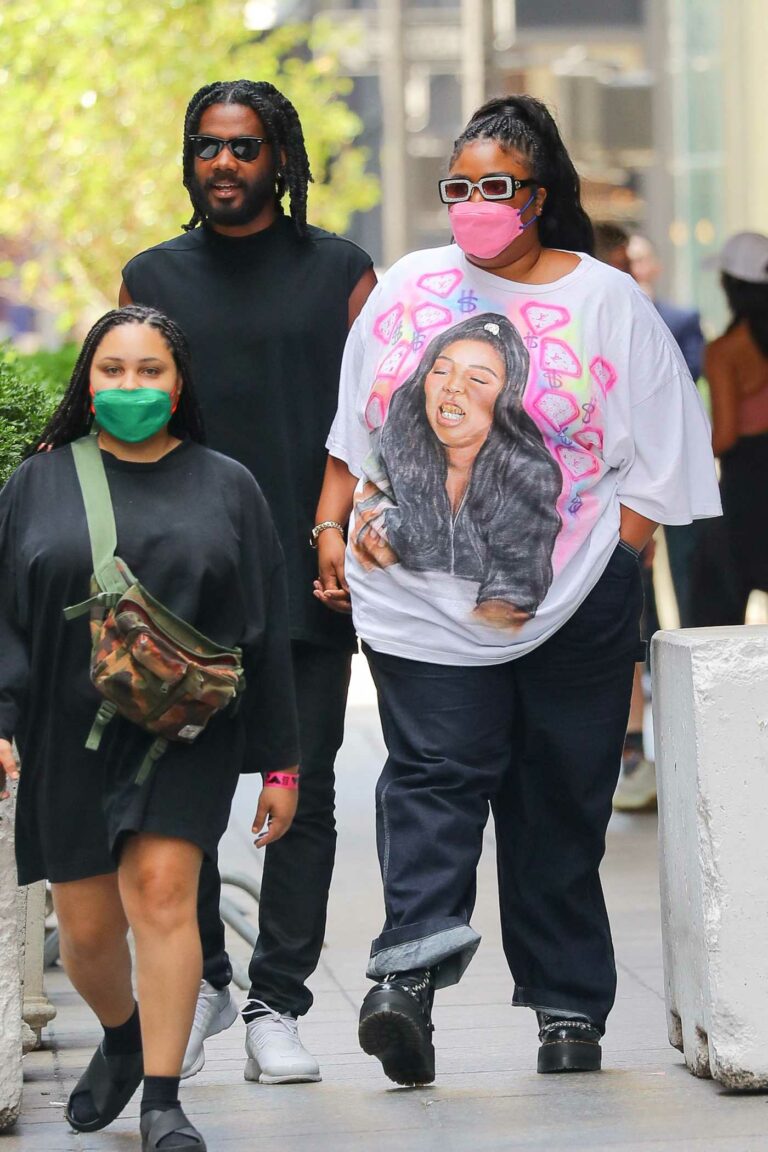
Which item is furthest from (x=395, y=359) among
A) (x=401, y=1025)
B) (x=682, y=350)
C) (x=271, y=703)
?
(x=682, y=350)

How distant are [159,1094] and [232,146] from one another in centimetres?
202

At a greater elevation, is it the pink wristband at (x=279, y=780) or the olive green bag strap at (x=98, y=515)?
the olive green bag strap at (x=98, y=515)

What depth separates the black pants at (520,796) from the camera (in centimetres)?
454

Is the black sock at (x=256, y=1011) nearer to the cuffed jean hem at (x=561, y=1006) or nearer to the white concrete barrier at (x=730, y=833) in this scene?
the cuffed jean hem at (x=561, y=1006)

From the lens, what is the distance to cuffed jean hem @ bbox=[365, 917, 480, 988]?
4.45 metres

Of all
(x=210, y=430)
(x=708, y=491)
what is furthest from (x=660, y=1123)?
(x=210, y=430)

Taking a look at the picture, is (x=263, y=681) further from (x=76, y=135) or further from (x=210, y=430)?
(x=76, y=135)

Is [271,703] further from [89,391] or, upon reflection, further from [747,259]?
[747,259]

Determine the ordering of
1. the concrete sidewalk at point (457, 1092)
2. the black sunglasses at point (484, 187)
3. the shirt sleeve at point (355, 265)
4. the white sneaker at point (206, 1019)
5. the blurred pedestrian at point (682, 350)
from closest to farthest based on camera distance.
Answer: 1. the concrete sidewalk at point (457, 1092)
2. the black sunglasses at point (484, 187)
3. the white sneaker at point (206, 1019)
4. the shirt sleeve at point (355, 265)
5. the blurred pedestrian at point (682, 350)

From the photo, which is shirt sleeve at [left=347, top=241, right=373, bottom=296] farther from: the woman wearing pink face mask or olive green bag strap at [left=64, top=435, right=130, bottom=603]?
olive green bag strap at [left=64, top=435, right=130, bottom=603]

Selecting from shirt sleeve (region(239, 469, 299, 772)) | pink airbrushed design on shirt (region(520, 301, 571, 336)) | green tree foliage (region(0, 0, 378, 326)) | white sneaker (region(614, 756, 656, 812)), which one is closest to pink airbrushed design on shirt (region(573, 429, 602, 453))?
pink airbrushed design on shirt (region(520, 301, 571, 336))

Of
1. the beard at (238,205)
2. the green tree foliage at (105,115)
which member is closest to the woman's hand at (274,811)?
the beard at (238,205)

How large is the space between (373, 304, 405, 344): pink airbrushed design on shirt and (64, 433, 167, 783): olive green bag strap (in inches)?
30.9

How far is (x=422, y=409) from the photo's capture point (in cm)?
458
